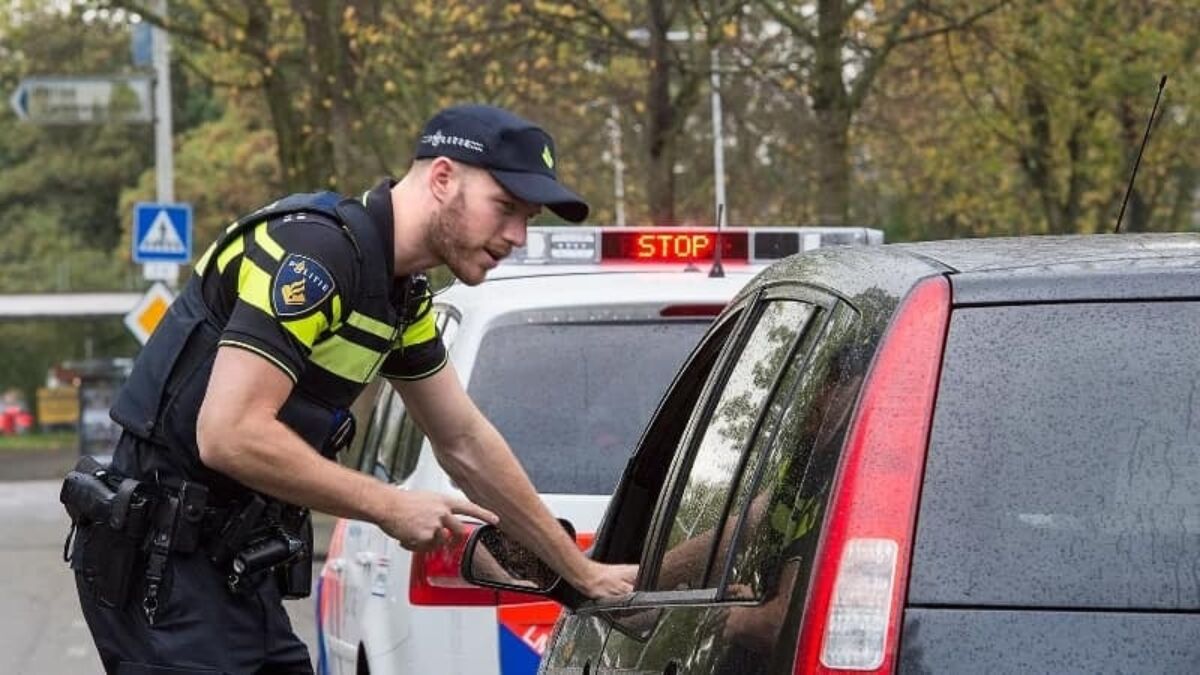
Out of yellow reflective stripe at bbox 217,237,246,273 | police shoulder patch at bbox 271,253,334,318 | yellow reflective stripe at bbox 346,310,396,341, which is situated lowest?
yellow reflective stripe at bbox 346,310,396,341

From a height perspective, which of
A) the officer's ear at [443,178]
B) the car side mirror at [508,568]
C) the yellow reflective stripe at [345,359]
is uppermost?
the officer's ear at [443,178]

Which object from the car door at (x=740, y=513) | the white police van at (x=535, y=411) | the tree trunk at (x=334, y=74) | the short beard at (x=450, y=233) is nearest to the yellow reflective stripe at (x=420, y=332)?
the short beard at (x=450, y=233)

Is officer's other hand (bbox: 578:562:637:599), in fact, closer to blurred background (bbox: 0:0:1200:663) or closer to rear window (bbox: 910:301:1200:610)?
rear window (bbox: 910:301:1200:610)

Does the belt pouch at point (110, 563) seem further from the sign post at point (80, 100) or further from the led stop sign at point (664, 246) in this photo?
the sign post at point (80, 100)

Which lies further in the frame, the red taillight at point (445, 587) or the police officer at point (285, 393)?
the red taillight at point (445, 587)

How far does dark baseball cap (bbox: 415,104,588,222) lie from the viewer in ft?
14.2

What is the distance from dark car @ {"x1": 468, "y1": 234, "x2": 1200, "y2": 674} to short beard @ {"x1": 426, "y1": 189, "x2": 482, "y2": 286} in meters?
1.33

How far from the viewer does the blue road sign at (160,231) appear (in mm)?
24109

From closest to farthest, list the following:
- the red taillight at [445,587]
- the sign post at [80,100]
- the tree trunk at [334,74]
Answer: the red taillight at [445,587], the sign post at [80,100], the tree trunk at [334,74]

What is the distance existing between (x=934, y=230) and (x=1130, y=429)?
40.1m

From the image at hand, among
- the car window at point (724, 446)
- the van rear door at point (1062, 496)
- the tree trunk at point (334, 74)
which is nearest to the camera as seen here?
the van rear door at point (1062, 496)

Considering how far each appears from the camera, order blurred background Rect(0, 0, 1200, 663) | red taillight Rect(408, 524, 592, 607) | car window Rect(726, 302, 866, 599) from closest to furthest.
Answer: car window Rect(726, 302, 866, 599), red taillight Rect(408, 524, 592, 607), blurred background Rect(0, 0, 1200, 663)

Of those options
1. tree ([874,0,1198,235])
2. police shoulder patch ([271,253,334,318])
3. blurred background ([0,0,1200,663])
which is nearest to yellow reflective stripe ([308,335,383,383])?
police shoulder patch ([271,253,334,318])

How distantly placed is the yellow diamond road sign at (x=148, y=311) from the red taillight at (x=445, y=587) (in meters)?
17.5
